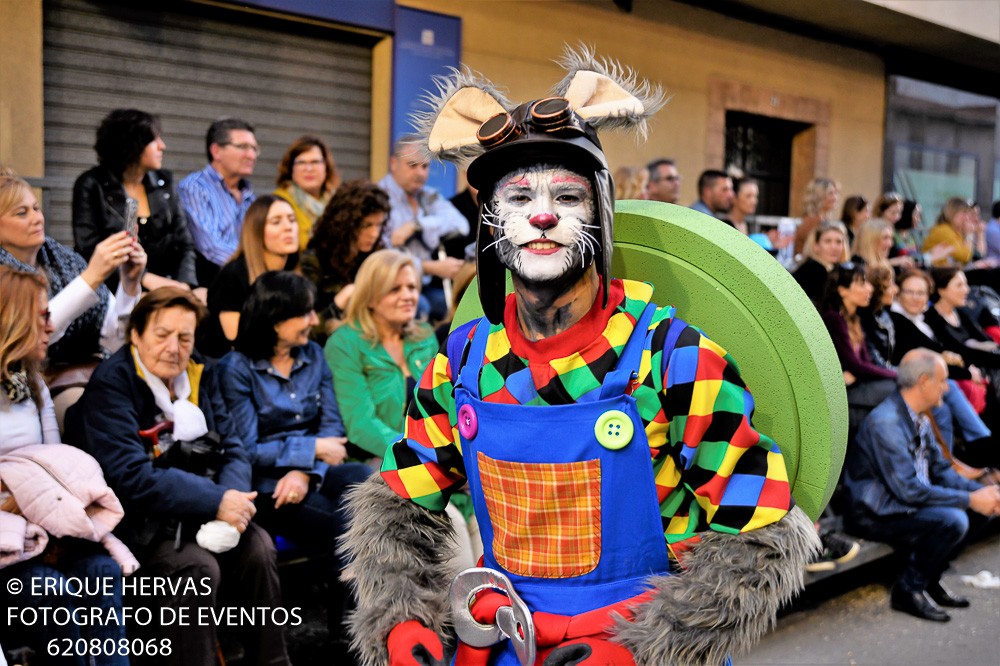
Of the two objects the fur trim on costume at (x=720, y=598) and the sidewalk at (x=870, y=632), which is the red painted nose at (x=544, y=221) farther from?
the sidewalk at (x=870, y=632)

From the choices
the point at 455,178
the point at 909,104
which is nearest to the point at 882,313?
the point at 455,178

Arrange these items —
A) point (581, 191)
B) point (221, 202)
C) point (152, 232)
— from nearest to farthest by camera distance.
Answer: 1. point (581, 191)
2. point (152, 232)
3. point (221, 202)

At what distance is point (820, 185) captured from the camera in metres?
8.07

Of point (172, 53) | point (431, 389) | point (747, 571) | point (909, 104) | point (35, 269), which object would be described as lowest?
point (747, 571)

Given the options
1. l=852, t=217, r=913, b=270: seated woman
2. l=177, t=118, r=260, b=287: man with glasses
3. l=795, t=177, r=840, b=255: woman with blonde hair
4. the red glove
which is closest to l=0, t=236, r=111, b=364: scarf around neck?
l=177, t=118, r=260, b=287: man with glasses

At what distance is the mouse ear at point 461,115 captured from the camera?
233 centimetres

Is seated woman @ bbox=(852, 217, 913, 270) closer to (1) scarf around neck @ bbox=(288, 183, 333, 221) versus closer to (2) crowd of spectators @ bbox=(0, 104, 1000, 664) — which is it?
(2) crowd of spectators @ bbox=(0, 104, 1000, 664)

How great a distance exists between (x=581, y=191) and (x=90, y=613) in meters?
2.38

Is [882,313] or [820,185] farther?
[820,185]

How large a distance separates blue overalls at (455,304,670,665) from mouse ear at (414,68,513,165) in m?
0.61

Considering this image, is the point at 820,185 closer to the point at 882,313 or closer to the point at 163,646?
the point at 882,313

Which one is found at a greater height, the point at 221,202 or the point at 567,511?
the point at 221,202

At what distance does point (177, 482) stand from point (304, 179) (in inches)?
94.1

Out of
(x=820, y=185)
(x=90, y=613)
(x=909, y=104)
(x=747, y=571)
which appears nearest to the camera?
(x=747, y=571)
